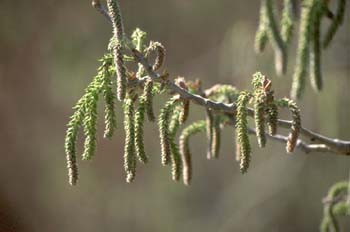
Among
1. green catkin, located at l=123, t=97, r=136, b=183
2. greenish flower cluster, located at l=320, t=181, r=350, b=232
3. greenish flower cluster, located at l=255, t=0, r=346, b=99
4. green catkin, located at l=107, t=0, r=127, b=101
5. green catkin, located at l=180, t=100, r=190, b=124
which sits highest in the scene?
greenish flower cluster, located at l=255, t=0, r=346, b=99

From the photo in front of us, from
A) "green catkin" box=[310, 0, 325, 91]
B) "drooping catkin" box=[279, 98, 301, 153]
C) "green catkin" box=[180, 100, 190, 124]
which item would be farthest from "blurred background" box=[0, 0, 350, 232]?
"drooping catkin" box=[279, 98, 301, 153]

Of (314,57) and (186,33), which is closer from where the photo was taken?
(314,57)

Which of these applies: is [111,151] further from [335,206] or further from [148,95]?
[148,95]

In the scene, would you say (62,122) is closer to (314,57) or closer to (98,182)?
(98,182)

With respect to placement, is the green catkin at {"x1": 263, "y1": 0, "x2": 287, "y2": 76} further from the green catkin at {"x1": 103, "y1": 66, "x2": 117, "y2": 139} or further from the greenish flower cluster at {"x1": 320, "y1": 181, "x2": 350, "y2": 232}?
the green catkin at {"x1": 103, "y1": 66, "x2": 117, "y2": 139}

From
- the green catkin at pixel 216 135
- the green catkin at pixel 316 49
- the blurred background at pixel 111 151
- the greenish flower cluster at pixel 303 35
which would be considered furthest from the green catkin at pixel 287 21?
the blurred background at pixel 111 151

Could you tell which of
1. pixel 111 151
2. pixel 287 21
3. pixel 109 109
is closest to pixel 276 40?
pixel 287 21

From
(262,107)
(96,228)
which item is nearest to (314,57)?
(262,107)
